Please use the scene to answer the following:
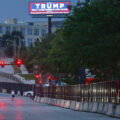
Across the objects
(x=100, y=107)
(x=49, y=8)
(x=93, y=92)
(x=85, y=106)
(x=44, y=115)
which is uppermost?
(x=49, y=8)

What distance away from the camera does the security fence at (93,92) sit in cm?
3237

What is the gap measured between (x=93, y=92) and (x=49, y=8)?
211ft

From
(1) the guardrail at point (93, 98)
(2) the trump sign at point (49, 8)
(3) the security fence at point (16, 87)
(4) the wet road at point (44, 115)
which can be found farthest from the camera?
(3) the security fence at point (16, 87)

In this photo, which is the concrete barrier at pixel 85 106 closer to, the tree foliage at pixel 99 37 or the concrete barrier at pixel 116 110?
the concrete barrier at pixel 116 110

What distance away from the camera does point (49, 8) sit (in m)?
101

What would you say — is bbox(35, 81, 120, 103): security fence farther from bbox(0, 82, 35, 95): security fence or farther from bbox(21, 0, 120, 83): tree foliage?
bbox(0, 82, 35, 95): security fence

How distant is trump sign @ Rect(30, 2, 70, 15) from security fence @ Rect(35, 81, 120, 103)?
146 feet

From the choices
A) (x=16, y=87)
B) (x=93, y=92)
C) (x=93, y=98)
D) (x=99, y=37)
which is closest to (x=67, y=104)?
(x=93, y=92)

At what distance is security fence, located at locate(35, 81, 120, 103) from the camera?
32.4 m

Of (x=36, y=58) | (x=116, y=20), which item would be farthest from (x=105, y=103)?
(x=36, y=58)

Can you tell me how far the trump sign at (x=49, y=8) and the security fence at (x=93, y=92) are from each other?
146 feet

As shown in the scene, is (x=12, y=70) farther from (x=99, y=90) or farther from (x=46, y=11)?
(x=99, y=90)

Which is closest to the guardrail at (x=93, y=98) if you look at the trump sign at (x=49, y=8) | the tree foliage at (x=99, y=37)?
the tree foliage at (x=99, y=37)

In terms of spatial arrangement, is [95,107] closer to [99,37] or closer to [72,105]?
[72,105]
